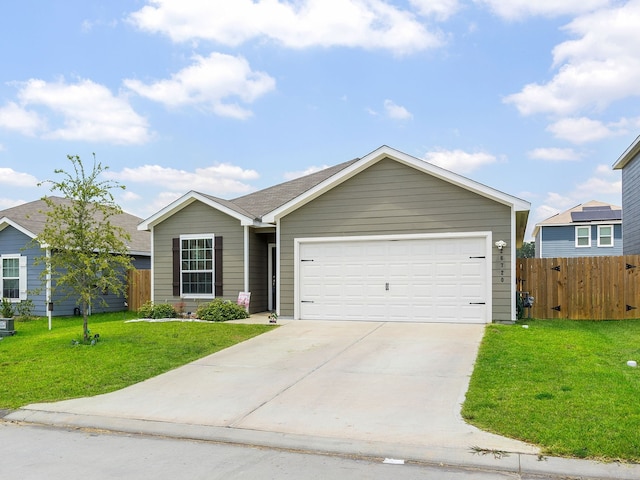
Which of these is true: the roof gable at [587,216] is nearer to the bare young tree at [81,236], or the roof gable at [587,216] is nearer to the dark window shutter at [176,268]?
the dark window shutter at [176,268]

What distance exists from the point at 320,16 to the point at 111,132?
934cm

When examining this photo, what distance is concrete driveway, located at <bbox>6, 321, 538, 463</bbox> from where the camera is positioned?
540 centimetres

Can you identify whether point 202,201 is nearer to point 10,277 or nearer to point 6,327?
point 6,327

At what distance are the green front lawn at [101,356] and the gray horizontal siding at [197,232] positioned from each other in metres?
2.55

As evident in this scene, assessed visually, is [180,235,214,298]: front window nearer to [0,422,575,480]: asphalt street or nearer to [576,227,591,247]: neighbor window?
[0,422,575,480]: asphalt street

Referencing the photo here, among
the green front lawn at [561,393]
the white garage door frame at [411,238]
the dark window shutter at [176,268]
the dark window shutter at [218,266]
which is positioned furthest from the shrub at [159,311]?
the green front lawn at [561,393]

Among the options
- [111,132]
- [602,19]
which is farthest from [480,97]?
[111,132]

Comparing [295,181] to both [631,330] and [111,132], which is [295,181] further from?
[631,330]

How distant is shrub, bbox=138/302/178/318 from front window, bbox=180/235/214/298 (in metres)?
0.77

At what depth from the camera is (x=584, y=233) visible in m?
30.8

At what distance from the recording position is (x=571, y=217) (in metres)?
31.8

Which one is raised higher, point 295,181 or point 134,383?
point 295,181

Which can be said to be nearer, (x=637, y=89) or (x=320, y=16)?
(x=320, y=16)

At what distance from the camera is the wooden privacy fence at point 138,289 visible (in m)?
19.0
